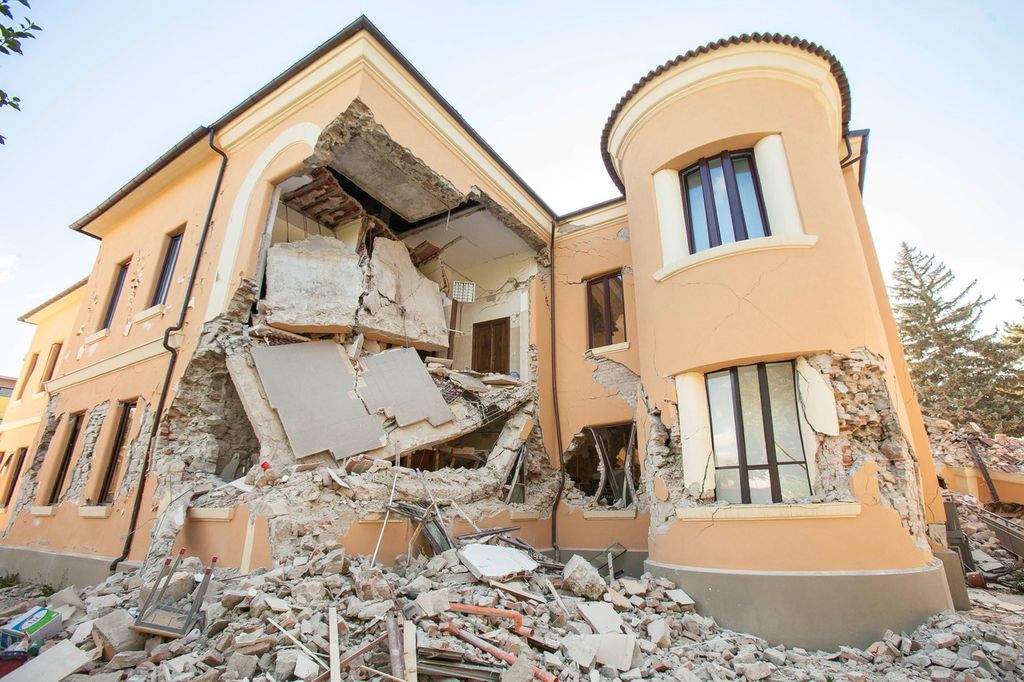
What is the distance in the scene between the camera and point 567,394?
33.8 feet

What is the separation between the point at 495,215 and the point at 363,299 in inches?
129

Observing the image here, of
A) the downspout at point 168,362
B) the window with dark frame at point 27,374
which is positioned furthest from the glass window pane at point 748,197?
the window with dark frame at point 27,374

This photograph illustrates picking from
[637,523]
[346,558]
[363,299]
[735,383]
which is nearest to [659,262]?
[735,383]

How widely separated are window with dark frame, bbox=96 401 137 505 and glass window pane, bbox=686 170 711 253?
9645mm

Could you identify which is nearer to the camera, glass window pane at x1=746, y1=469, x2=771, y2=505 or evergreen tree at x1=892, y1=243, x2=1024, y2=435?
glass window pane at x1=746, y1=469, x2=771, y2=505

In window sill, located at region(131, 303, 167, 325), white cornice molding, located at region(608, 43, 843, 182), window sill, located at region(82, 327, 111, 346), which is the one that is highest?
white cornice molding, located at region(608, 43, 843, 182)

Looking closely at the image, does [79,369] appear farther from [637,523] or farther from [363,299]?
[637,523]

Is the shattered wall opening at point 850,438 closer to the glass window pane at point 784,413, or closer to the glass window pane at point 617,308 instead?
the glass window pane at point 784,413

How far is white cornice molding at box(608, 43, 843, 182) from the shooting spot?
7.60 meters

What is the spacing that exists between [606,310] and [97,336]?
10.6 m

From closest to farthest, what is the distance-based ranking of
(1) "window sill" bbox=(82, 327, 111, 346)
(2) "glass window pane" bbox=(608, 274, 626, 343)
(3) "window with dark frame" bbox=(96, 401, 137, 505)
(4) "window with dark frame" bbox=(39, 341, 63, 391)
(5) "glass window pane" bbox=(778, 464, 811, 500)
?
(5) "glass window pane" bbox=(778, 464, 811, 500), (3) "window with dark frame" bbox=(96, 401, 137, 505), (2) "glass window pane" bbox=(608, 274, 626, 343), (1) "window sill" bbox=(82, 327, 111, 346), (4) "window with dark frame" bbox=(39, 341, 63, 391)

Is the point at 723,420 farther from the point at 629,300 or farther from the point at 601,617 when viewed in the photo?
the point at 629,300

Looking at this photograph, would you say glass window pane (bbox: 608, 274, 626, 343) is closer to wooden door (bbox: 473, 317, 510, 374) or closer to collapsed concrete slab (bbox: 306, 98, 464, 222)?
wooden door (bbox: 473, 317, 510, 374)

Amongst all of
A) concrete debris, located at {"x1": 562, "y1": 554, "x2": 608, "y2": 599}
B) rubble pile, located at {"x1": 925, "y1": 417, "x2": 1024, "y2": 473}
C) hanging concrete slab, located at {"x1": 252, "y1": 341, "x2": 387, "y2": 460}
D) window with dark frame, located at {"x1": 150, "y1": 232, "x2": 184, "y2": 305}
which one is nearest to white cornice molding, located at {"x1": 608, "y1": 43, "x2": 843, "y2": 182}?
hanging concrete slab, located at {"x1": 252, "y1": 341, "x2": 387, "y2": 460}
